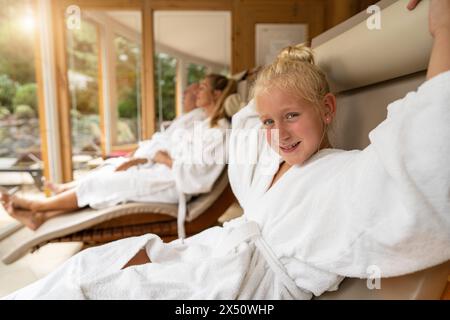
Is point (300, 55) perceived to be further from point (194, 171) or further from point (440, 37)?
point (194, 171)

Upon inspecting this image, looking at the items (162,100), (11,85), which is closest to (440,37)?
(11,85)

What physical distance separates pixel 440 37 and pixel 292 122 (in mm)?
205

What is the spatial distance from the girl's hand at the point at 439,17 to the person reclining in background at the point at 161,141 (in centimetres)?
85

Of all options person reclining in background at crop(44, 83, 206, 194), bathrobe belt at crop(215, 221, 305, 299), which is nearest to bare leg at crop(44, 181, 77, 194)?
person reclining in background at crop(44, 83, 206, 194)

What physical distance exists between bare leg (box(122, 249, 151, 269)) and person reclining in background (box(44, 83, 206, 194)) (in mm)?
678

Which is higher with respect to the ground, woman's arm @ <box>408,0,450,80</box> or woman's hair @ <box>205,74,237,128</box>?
woman's arm @ <box>408,0,450,80</box>

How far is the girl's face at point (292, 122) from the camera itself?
0.49 meters

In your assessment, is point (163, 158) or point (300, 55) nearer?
point (300, 55)

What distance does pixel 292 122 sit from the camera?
489 mm

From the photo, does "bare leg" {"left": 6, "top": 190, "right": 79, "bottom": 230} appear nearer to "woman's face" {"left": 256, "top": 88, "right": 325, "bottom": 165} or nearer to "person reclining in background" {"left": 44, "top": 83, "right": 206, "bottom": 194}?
"person reclining in background" {"left": 44, "top": 83, "right": 206, "bottom": 194}

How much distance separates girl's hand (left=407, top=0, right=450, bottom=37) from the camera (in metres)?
0.32

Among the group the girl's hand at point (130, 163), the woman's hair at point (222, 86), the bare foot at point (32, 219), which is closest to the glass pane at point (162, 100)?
the woman's hair at point (222, 86)
